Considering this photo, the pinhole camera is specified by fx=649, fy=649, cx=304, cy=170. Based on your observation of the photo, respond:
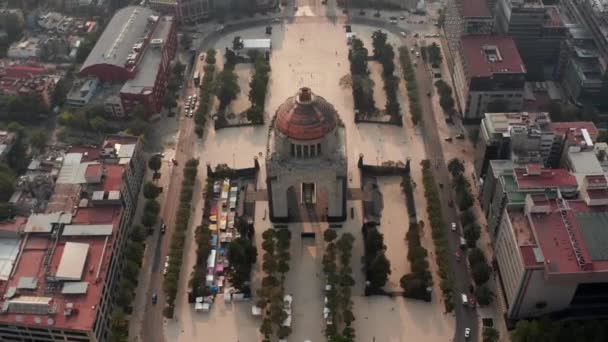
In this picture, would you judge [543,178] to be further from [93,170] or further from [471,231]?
[93,170]

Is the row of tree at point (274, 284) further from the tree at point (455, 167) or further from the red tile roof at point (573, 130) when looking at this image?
the red tile roof at point (573, 130)

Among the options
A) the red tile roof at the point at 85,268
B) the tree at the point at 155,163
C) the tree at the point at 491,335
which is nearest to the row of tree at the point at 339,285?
the tree at the point at 491,335

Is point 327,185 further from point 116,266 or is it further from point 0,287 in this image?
point 0,287

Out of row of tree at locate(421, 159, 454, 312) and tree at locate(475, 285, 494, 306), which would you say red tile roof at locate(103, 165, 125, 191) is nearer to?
row of tree at locate(421, 159, 454, 312)

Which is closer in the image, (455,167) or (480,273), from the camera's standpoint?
(480,273)

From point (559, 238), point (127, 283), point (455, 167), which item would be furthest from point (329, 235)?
point (559, 238)

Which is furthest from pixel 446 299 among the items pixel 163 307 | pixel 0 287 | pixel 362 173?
pixel 0 287

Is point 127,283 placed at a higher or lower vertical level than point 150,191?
lower
